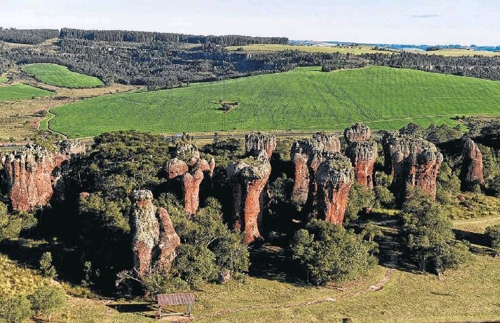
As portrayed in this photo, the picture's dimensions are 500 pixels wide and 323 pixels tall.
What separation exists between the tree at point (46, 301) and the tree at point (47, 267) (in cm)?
737

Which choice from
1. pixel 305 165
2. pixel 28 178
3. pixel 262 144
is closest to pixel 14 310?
pixel 28 178

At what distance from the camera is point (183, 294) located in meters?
50.6

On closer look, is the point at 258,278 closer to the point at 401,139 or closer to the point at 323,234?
the point at 323,234

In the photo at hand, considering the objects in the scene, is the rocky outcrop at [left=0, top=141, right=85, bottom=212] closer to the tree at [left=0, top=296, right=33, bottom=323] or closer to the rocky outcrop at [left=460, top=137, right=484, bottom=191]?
the tree at [left=0, top=296, right=33, bottom=323]

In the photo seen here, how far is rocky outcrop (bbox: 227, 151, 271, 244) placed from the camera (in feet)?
211

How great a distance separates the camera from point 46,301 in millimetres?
47250

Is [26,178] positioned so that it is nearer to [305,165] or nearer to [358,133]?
[305,165]

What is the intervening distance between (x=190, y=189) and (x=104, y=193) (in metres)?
12.9

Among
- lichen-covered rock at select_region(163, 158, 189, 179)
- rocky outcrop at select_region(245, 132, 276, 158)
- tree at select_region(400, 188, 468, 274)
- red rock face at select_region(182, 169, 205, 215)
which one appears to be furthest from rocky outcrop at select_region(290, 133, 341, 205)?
lichen-covered rock at select_region(163, 158, 189, 179)

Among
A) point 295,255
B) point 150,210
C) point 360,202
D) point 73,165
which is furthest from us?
point 73,165

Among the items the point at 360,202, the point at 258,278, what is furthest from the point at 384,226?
the point at 258,278

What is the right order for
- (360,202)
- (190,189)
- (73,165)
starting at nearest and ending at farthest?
(190,189) → (360,202) → (73,165)

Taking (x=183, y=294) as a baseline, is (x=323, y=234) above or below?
above

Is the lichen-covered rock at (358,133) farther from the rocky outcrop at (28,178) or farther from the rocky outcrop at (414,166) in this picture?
the rocky outcrop at (28,178)
